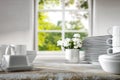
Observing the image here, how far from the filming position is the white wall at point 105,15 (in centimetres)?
253

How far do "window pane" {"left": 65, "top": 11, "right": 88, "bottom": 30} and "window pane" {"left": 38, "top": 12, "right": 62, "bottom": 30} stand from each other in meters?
0.10

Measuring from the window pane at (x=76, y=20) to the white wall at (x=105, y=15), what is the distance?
0.72 ft

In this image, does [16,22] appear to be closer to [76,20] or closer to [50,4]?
[50,4]

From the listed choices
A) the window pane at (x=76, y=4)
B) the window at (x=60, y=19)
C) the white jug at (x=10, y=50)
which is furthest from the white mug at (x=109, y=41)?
the white jug at (x=10, y=50)

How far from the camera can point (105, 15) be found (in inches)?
99.9

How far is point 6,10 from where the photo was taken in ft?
8.34

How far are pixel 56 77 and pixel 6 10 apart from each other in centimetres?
146

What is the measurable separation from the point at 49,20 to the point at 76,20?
0.33 metres

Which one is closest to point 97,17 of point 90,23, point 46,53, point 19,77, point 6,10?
point 90,23

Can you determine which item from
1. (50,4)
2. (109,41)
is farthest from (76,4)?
(109,41)

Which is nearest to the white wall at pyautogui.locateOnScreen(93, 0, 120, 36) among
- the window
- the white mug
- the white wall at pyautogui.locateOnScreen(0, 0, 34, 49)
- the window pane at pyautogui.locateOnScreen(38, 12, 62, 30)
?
the window

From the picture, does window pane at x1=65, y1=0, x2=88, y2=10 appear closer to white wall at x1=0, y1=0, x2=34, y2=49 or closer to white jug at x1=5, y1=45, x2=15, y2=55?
white wall at x1=0, y1=0, x2=34, y2=49

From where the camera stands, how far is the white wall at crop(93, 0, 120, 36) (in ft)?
8.29

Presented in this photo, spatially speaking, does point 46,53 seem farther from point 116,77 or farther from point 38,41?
point 116,77
